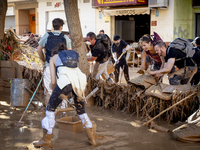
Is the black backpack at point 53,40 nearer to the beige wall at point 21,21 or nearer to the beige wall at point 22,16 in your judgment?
the beige wall at point 22,16

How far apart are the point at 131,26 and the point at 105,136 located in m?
15.0

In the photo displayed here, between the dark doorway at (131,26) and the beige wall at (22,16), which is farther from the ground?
the beige wall at (22,16)

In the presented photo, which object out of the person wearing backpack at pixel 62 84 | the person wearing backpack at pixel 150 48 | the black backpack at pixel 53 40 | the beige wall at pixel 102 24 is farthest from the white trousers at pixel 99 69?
the beige wall at pixel 102 24

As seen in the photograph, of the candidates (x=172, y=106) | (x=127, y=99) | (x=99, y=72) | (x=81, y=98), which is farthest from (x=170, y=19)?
(x=81, y=98)

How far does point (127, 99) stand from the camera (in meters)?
6.60

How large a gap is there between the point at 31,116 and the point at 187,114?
3278 millimetres

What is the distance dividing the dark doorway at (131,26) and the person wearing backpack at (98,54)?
11.4 meters

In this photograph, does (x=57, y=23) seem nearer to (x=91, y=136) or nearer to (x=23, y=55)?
(x=91, y=136)

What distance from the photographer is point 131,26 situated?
1925 cm

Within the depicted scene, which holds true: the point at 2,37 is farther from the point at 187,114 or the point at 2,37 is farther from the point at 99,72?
the point at 187,114

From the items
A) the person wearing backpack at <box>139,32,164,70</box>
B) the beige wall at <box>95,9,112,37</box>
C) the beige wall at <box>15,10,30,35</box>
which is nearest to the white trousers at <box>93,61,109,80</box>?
the person wearing backpack at <box>139,32,164,70</box>

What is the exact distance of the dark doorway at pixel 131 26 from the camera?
18922mm

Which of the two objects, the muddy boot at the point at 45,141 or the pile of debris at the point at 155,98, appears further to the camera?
the pile of debris at the point at 155,98

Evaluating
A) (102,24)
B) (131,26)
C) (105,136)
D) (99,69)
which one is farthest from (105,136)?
(131,26)
